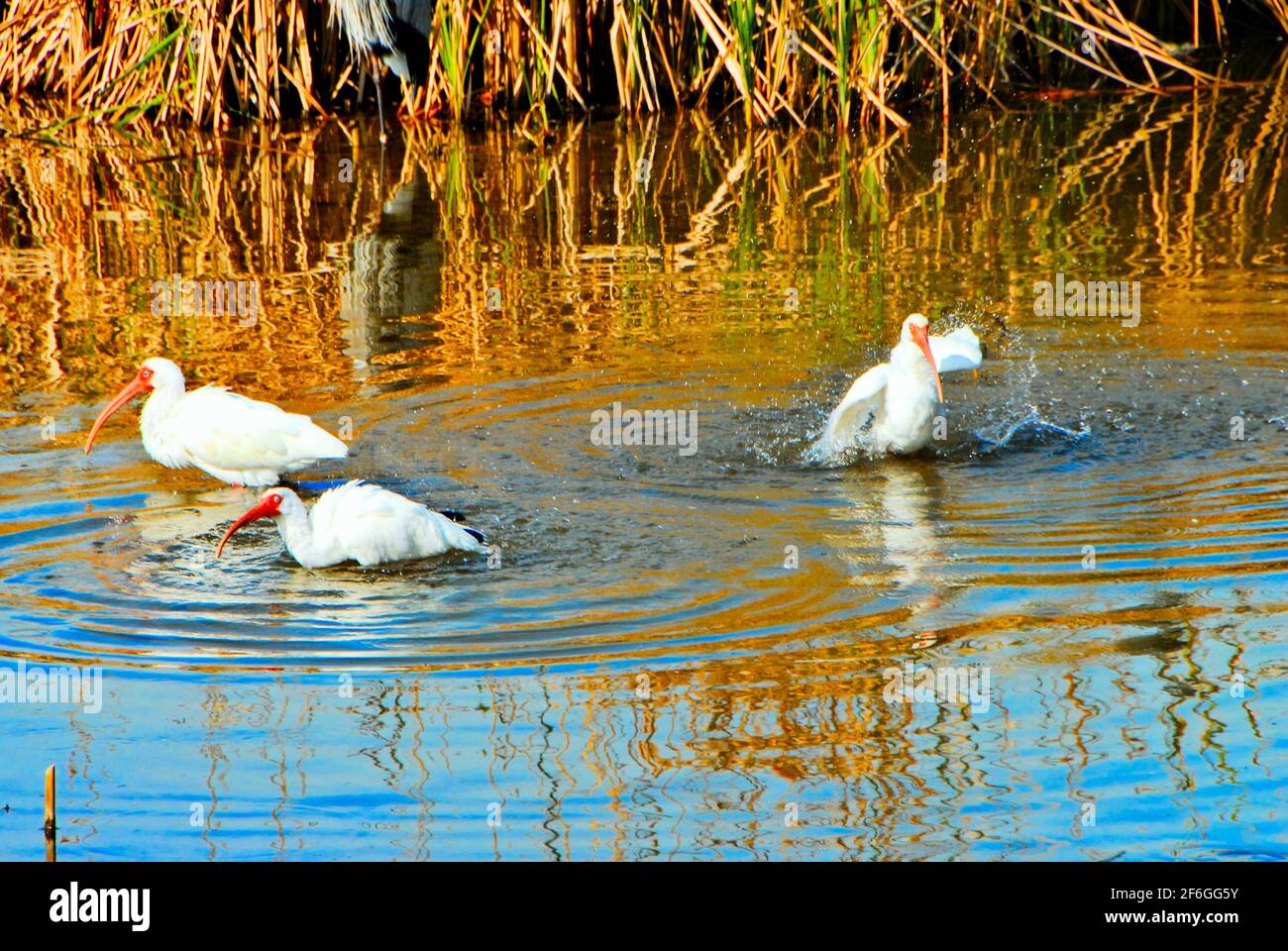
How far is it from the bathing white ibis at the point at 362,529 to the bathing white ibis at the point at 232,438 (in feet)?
2.61

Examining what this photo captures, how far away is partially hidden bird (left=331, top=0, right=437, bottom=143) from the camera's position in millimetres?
12695

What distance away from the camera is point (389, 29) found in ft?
42.0

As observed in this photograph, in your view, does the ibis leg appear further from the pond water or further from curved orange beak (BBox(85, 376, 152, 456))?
curved orange beak (BBox(85, 376, 152, 456))

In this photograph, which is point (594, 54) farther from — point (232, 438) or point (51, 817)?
point (51, 817)

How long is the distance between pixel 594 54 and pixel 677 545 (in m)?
9.67

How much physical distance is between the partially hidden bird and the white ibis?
23.2 ft

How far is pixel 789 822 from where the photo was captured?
3834 millimetres

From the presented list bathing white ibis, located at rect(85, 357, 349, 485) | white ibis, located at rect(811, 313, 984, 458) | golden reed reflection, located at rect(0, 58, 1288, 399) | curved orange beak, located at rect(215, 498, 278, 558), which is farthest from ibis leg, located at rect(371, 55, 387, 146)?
curved orange beak, located at rect(215, 498, 278, 558)

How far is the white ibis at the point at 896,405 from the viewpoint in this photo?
650cm

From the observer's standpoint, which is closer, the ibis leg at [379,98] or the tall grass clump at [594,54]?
the tall grass clump at [594,54]

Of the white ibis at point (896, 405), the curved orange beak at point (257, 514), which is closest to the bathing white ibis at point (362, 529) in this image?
the curved orange beak at point (257, 514)

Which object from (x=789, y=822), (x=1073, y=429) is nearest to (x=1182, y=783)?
(x=789, y=822)

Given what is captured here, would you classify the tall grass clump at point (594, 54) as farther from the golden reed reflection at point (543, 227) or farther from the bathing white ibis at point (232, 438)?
the bathing white ibis at point (232, 438)

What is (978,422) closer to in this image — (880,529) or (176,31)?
(880,529)
